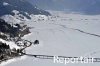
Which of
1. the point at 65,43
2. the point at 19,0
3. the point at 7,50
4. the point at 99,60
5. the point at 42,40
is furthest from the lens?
the point at 19,0

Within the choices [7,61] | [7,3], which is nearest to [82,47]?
[7,61]

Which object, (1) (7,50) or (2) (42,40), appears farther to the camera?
(2) (42,40)

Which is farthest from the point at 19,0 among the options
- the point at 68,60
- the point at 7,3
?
the point at 68,60

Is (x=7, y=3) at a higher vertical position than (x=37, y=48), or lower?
higher

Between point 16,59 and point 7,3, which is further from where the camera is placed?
point 7,3

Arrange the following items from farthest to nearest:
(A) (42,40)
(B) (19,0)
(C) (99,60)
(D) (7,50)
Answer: (B) (19,0)
(A) (42,40)
(D) (7,50)
(C) (99,60)

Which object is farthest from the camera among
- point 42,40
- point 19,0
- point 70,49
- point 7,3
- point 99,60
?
point 19,0

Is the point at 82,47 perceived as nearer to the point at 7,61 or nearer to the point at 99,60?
the point at 99,60

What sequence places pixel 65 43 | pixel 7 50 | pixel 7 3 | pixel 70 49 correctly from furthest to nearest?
pixel 7 3
pixel 65 43
pixel 70 49
pixel 7 50

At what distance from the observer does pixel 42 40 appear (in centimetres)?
6138

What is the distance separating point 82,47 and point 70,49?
2753mm

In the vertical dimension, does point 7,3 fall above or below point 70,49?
above

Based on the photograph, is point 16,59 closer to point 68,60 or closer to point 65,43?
point 68,60

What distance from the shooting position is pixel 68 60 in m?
43.5
